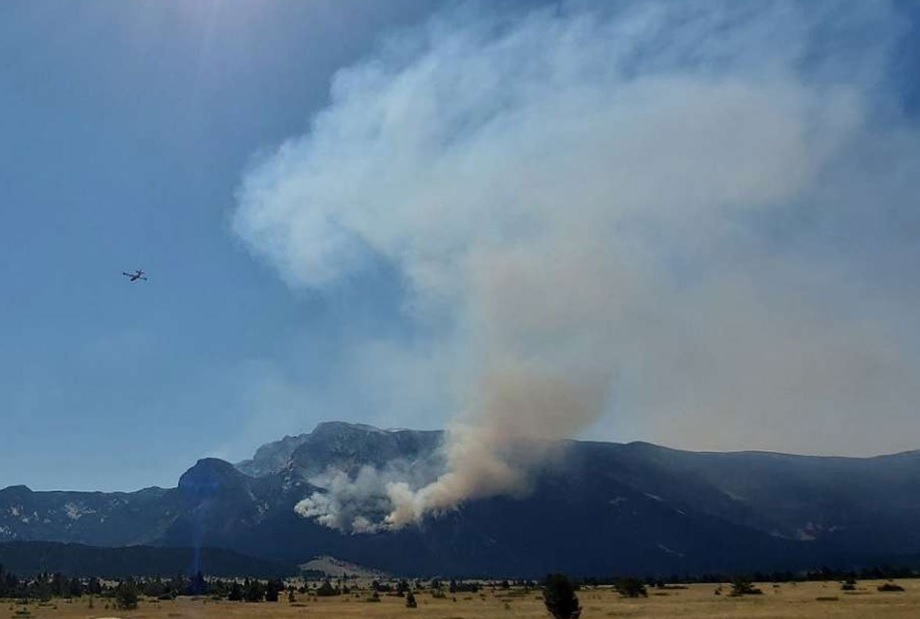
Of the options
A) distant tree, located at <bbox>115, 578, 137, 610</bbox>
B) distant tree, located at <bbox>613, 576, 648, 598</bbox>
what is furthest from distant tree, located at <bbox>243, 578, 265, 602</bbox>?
distant tree, located at <bbox>613, 576, 648, 598</bbox>

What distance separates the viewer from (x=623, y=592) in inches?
5330

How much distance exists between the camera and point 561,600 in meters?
88.4

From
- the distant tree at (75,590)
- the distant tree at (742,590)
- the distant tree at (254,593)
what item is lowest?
the distant tree at (742,590)

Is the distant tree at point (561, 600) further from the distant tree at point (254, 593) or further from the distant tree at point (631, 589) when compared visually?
the distant tree at point (254, 593)

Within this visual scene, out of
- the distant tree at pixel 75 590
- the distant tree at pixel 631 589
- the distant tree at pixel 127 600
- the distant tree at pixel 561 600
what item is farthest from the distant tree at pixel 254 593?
the distant tree at pixel 561 600

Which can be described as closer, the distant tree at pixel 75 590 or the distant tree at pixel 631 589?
the distant tree at pixel 631 589

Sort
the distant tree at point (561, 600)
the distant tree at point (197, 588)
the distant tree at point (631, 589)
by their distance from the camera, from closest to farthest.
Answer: the distant tree at point (561, 600) < the distant tree at point (631, 589) < the distant tree at point (197, 588)

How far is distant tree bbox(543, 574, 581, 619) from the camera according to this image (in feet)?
289

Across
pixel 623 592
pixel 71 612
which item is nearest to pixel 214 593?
pixel 71 612

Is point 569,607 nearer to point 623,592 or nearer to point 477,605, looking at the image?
point 477,605

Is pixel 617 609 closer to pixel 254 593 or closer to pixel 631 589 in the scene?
pixel 631 589

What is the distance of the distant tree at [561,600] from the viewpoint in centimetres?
8812

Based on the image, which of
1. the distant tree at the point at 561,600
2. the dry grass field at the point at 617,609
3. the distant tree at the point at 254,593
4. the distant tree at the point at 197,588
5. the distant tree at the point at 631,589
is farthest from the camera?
the distant tree at the point at 197,588

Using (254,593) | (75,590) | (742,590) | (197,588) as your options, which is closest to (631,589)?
(742,590)
